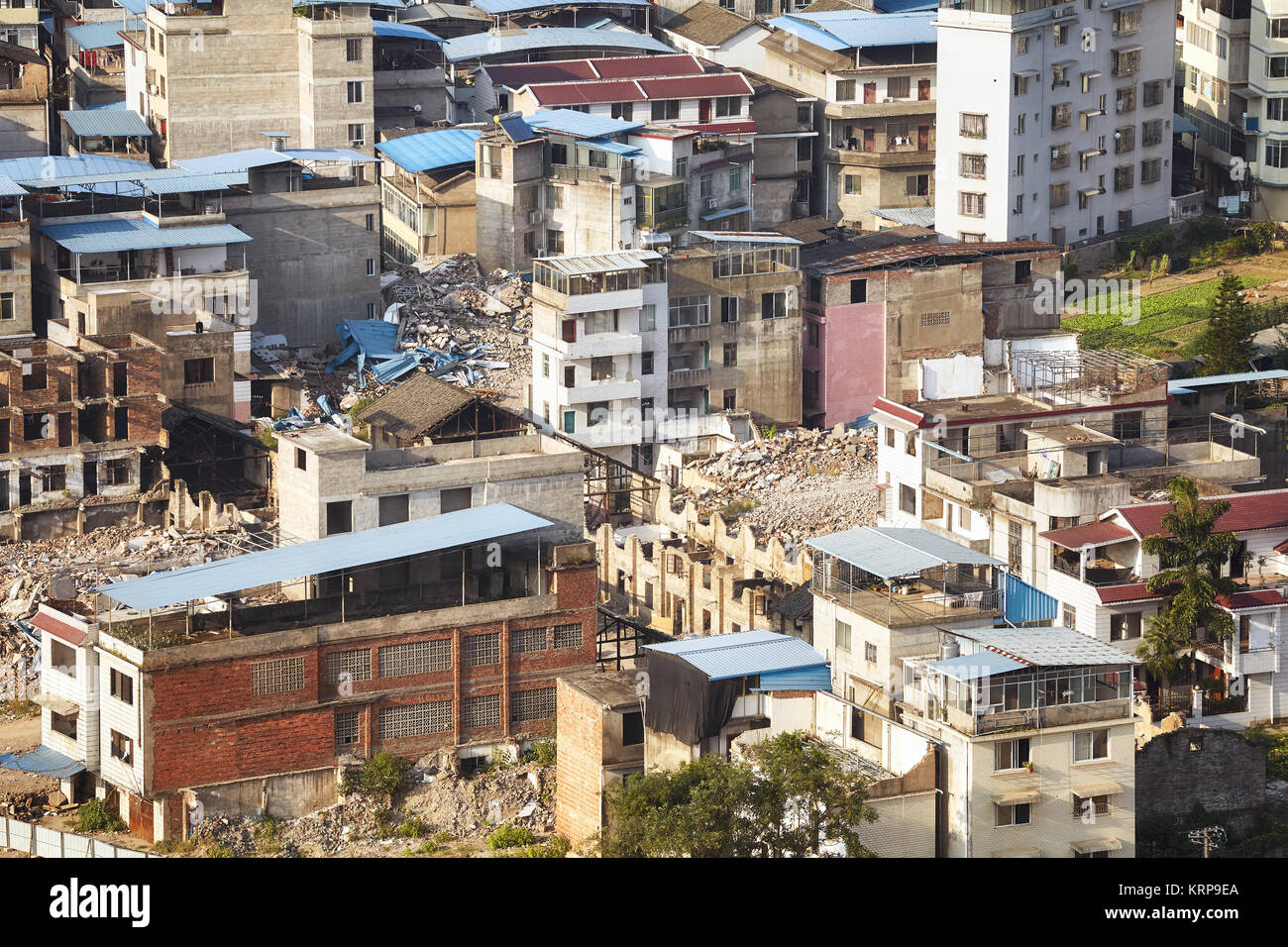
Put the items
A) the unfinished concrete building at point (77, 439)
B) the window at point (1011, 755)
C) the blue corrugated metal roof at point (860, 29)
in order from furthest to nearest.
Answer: the blue corrugated metal roof at point (860, 29) → the unfinished concrete building at point (77, 439) → the window at point (1011, 755)

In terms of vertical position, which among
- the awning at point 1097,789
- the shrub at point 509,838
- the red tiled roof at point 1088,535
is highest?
the red tiled roof at point 1088,535

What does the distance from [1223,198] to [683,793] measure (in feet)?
186

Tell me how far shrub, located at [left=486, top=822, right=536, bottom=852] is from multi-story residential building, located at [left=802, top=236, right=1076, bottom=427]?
108ft

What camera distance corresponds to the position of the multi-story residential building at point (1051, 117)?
84.6 metres

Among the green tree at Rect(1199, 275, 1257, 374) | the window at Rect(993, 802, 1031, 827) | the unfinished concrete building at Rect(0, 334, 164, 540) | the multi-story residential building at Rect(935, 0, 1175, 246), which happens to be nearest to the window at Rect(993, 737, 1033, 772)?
the window at Rect(993, 802, 1031, 827)

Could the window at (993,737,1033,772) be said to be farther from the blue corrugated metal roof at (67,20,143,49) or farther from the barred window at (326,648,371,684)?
the blue corrugated metal roof at (67,20,143,49)

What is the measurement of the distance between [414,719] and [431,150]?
1560 inches

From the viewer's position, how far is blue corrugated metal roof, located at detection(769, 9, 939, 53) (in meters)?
93.6

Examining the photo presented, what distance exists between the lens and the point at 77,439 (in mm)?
66562

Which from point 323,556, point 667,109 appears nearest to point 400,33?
point 667,109

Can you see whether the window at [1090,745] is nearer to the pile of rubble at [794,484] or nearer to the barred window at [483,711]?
the barred window at [483,711]

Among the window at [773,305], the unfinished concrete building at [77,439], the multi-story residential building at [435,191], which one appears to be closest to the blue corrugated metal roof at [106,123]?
the multi-story residential building at [435,191]

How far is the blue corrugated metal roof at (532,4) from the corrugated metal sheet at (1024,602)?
5457 cm
